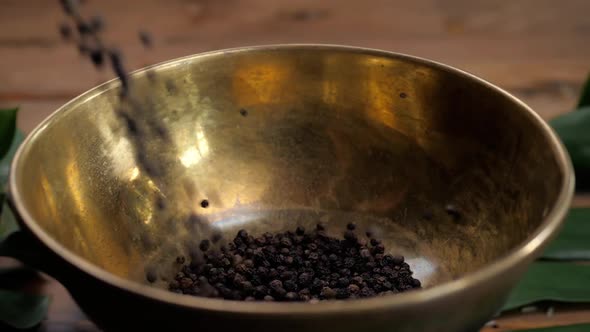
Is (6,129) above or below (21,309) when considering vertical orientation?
above

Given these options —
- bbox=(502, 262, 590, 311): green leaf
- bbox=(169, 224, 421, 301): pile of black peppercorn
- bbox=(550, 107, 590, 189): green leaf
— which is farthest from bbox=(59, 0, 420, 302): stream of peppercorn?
bbox=(550, 107, 590, 189): green leaf

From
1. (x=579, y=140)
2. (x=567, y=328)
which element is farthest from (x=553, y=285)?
(x=579, y=140)

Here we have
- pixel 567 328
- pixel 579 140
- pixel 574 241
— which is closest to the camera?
pixel 567 328

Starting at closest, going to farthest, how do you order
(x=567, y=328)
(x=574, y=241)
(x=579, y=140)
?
(x=567, y=328) → (x=574, y=241) → (x=579, y=140)

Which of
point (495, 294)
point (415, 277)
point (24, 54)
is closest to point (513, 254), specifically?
point (495, 294)

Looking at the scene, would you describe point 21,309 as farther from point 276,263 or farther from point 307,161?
point 307,161

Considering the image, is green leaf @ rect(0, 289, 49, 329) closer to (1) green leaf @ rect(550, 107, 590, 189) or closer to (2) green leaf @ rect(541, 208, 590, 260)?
(2) green leaf @ rect(541, 208, 590, 260)

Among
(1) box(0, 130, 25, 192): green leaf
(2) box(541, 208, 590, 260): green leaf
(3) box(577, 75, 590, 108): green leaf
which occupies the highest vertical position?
(3) box(577, 75, 590, 108): green leaf
